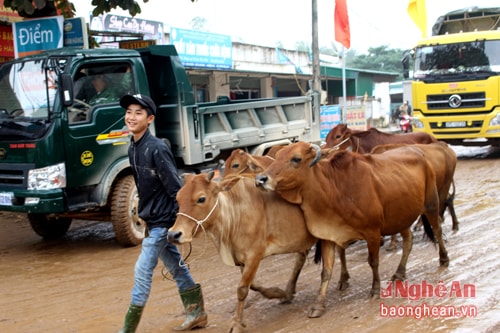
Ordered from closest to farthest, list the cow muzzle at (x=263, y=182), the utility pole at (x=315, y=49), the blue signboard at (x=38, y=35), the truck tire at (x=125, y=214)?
the cow muzzle at (x=263, y=182)
the truck tire at (x=125, y=214)
the blue signboard at (x=38, y=35)
the utility pole at (x=315, y=49)

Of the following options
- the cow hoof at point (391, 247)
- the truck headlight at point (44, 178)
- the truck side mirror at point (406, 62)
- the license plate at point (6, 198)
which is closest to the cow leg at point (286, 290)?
the cow hoof at point (391, 247)

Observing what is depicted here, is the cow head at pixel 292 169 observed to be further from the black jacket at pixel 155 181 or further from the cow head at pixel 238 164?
the cow head at pixel 238 164

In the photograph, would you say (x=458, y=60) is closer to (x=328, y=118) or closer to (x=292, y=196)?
(x=328, y=118)

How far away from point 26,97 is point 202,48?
1025 centimetres

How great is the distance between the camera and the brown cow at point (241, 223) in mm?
4234

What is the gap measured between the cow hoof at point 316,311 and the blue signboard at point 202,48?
12432mm

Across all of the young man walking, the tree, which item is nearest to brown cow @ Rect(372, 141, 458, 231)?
the young man walking

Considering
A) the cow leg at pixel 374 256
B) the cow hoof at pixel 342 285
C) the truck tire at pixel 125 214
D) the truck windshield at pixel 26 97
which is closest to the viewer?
the cow leg at pixel 374 256

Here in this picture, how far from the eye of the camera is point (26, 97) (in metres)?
7.42

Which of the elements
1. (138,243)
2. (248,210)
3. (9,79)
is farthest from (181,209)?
(9,79)

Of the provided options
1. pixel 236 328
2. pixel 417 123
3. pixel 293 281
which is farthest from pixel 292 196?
pixel 417 123

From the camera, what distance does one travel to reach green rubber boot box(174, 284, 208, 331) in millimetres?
4609

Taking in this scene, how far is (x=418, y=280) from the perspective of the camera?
18.8ft

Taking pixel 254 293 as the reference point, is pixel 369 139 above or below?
above
